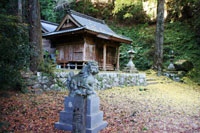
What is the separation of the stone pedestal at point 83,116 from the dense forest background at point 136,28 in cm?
181

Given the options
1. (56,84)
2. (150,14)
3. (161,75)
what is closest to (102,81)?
(56,84)

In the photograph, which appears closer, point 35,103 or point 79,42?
point 35,103

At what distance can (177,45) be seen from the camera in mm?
16781

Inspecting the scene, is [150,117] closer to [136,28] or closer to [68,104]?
[68,104]

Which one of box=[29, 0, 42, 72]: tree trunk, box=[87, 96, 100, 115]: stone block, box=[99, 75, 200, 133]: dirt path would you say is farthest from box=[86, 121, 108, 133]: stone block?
box=[29, 0, 42, 72]: tree trunk

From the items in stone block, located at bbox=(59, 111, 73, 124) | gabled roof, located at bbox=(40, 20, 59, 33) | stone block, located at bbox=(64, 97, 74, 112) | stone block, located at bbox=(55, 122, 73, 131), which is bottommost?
stone block, located at bbox=(55, 122, 73, 131)

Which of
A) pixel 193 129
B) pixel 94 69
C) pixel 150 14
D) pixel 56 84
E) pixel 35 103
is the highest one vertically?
pixel 150 14

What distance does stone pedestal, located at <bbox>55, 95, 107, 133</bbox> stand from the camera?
2.54m

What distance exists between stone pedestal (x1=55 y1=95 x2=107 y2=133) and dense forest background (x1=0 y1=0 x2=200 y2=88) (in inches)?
71.3

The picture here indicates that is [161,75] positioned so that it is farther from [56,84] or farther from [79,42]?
[56,84]

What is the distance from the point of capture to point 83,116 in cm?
253

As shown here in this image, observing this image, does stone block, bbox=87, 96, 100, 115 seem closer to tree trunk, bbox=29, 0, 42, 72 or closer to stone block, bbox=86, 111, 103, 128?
stone block, bbox=86, 111, 103, 128

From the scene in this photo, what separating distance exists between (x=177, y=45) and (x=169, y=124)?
14.7 m

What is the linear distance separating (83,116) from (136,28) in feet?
71.3
